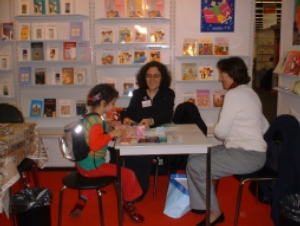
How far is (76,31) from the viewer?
13.4ft

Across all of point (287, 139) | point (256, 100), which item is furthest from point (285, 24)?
point (287, 139)

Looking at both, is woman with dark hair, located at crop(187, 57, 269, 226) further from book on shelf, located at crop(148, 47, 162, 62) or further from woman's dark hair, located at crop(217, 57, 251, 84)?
book on shelf, located at crop(148, 47, 162, 62)

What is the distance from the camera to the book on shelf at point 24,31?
411cm

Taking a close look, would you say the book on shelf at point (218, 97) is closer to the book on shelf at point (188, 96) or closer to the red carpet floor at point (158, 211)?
the book on shelf at point (188, 96)

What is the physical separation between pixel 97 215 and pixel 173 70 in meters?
2.03

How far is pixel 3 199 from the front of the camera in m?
2.36

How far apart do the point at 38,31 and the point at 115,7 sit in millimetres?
976

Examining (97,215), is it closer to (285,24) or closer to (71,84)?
(71,84)

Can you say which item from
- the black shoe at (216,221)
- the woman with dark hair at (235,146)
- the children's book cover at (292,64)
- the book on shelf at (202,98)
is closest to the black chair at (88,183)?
the woman with dark hair at (235,146)

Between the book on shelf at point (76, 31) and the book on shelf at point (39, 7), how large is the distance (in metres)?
0.38

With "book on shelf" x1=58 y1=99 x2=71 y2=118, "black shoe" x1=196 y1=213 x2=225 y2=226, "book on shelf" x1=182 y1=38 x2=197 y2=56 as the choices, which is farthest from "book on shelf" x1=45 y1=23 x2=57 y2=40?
"black shoe" x1=196 y1=213 x2=225 y2=226

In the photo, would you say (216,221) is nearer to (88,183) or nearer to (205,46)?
(88,183)

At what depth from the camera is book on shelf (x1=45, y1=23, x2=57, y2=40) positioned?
13.5 ft

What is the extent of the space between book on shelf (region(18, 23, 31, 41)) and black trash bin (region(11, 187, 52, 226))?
2.27m
